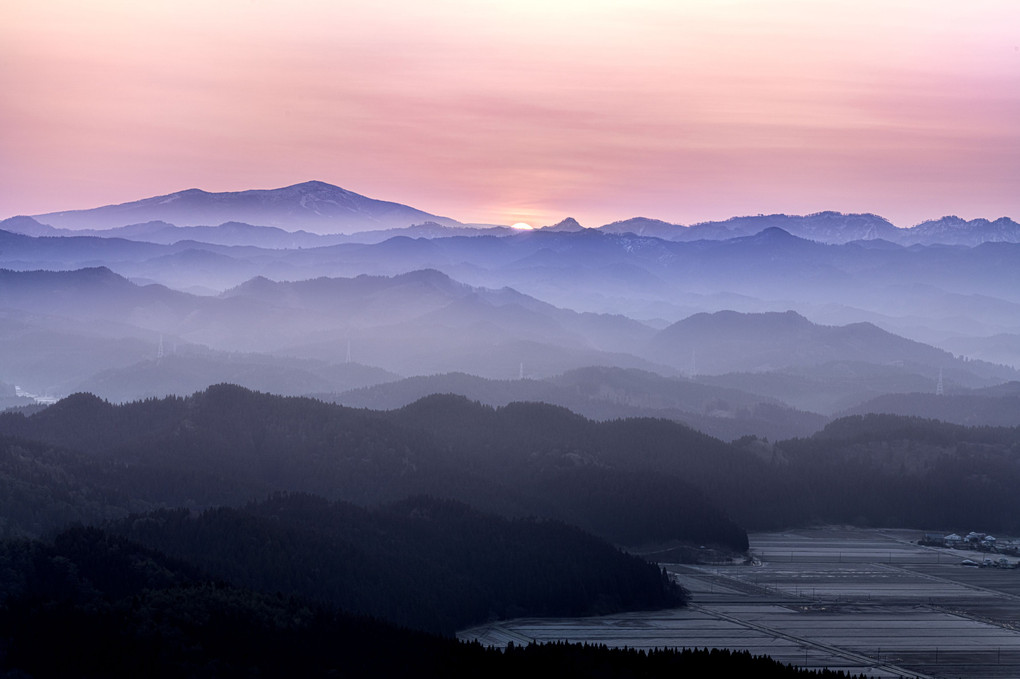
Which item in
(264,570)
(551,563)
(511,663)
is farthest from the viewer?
(551,563)

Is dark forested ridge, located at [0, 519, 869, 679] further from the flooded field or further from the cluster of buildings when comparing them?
the cluster of buildings

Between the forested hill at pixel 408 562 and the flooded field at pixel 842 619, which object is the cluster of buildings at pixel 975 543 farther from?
the forested hill at pixel 408 562

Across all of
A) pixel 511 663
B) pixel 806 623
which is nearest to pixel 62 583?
pixel 511 663

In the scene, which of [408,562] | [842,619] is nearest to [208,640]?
[408,562]

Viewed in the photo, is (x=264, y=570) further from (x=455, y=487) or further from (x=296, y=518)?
(x=455, y=487)

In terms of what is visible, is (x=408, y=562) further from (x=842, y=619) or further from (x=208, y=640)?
(x=208, y=640)

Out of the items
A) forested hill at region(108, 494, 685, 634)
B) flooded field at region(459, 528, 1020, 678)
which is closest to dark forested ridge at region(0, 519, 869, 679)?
flooded field at region(459, 528, 1020, 678)

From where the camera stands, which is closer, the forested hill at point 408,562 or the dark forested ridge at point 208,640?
the dark forested ridge at point 208,640

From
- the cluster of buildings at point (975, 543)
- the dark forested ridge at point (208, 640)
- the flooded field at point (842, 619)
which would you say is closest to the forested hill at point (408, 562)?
the flooded field at point (842, 619)
